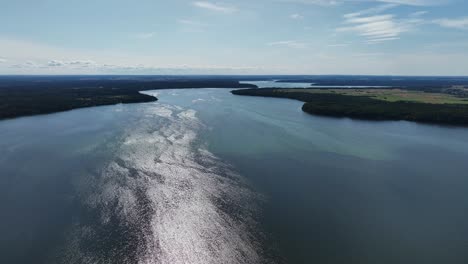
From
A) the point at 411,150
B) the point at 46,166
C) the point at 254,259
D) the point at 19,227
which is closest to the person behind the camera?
the point at 254,259

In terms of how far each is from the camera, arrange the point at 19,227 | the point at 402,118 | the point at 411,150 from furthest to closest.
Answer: the point at 402,118
the point at 411,150
the point at 19,227

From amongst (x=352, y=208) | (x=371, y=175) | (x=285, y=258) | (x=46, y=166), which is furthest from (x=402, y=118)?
(x=46, y=166)

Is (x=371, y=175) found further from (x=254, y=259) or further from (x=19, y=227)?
(x=19, y=227)

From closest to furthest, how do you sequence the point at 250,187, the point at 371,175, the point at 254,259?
the point at 254,259 → the point at 250,187 → the point at 371,175

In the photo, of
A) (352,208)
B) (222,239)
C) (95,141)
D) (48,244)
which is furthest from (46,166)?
(352,208)

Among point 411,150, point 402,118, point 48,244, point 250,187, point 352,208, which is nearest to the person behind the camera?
point 48,244

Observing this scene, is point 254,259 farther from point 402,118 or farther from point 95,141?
point 402,118

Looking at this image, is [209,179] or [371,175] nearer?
[209,179]
